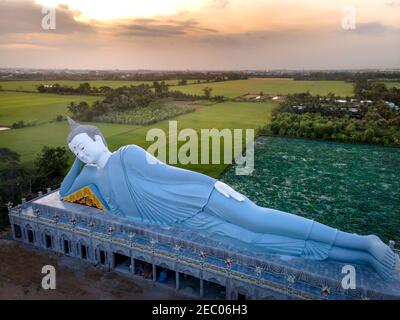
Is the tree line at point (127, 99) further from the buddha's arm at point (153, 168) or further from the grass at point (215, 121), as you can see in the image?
the buddha's arm at point (153, 168)

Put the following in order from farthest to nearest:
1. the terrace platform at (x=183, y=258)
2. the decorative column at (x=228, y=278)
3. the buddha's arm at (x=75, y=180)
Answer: the buddha's arm at (x=75, y=180) < the decorative column at (x=228, y=278) < the terrace platform at (x=183, y=258)

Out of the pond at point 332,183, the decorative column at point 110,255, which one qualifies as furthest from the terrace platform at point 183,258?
the pond at point 332,183

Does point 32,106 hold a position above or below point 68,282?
above

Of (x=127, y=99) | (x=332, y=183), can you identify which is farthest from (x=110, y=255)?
(x=127, y=99)

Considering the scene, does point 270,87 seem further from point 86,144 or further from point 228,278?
point 228,278

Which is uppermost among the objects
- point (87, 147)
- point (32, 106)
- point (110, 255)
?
point (32, 106)

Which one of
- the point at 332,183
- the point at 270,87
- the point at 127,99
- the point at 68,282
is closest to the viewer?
the point at 68,282
